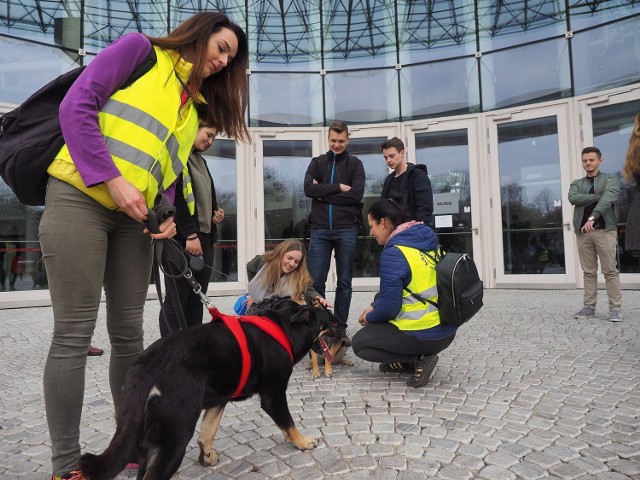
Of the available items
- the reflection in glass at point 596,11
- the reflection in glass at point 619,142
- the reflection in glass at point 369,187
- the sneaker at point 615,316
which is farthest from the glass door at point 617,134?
the reflection in glass at point 369,187

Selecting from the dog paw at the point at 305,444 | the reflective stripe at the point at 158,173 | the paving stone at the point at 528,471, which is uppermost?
the reflective stripe at the point at 158,173

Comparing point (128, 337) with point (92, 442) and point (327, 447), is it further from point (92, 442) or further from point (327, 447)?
point (327, 447)

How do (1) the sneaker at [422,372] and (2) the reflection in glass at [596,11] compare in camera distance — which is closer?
(1) the sneaker at [422,372]

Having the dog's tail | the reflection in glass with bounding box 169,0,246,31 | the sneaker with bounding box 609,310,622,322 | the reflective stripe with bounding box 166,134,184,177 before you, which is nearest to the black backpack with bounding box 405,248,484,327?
the reflective stripe with bounding box 166,134,184,177

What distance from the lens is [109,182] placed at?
155 centimetres

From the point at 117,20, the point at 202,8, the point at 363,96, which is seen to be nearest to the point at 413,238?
the point at 363,96

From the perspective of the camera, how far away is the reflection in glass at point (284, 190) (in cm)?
967

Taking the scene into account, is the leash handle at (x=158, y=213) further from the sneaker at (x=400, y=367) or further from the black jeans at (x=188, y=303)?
the sneaker at (x=400, y=367)

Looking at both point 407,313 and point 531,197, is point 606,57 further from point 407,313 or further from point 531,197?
point 407,313

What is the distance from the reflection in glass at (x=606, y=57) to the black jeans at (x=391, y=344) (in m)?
7.97

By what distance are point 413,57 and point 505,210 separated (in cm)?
409

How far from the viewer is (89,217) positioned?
5.37 ft

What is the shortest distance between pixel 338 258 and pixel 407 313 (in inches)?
50.7

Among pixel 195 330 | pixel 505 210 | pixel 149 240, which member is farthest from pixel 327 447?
pixel 505 210
